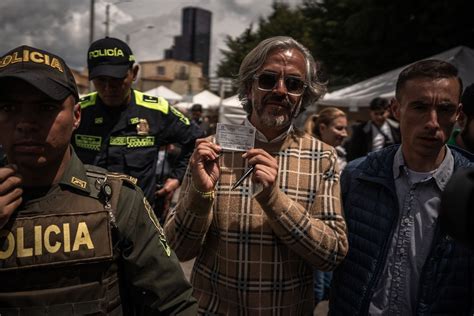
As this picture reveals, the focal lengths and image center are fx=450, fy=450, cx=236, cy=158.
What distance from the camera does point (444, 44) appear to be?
12188 mm

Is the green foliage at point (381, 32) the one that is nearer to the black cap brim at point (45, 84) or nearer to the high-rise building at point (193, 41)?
the black cap brim at point (45, 84)

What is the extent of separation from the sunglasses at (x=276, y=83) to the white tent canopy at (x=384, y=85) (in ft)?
22.6

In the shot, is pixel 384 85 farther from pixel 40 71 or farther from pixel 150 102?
pixel 40 71

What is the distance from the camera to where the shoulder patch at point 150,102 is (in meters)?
3.50

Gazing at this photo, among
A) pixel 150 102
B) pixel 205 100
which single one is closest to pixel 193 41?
pixel 205 100

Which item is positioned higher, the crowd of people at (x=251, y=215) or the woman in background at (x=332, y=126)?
the woman in background at (x=332, y=126)

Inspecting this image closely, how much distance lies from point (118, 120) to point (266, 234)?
1.86m

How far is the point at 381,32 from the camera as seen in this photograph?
42.3 ft

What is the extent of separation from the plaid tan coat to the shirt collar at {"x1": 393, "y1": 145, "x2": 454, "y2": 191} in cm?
26

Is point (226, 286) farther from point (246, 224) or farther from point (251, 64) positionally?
point (251, 64)

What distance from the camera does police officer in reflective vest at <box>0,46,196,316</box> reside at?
4.42 feet

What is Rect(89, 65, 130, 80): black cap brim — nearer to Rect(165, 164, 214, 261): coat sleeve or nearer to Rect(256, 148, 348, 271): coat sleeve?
Rect(165, 164, 214, 261): coat sleeve

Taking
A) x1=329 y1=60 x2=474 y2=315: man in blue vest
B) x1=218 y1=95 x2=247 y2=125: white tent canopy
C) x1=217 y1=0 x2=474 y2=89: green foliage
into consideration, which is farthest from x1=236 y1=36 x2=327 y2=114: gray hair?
x1=218 y1=95 x2=247 y2=125: white tent canopy

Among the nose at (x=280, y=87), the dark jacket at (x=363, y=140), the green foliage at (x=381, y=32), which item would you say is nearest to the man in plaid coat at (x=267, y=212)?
the nose at (x=280, y=87)
